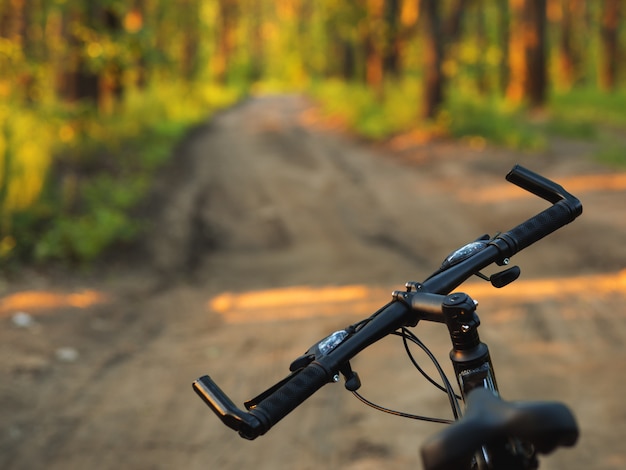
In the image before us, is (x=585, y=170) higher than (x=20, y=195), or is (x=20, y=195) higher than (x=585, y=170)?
(x=20, y=195)

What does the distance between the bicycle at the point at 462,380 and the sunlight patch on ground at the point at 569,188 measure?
31.8ft

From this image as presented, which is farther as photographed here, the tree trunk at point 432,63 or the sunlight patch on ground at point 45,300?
the tree trunk at point 432,63

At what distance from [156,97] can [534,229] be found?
20418mm

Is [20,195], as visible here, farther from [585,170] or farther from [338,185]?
[585,170]

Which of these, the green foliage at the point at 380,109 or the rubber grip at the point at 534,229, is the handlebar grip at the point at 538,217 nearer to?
the rubber grip at the point at 534,229

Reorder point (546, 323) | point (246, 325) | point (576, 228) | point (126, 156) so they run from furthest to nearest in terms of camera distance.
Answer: point (126, 156)
point (576, 228)
point (246, 325)
point (546, 323)

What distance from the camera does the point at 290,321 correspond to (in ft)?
23.0

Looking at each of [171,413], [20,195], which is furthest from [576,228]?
[20,195]

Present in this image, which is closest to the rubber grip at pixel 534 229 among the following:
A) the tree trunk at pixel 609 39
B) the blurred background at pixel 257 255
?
the blurred background at pixel 257 255

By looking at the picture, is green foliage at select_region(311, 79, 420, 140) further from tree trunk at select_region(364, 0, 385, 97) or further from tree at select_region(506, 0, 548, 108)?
tree at select_region(506, 0, 548, 108)

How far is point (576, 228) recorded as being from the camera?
9516mm

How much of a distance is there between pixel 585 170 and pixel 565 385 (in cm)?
797

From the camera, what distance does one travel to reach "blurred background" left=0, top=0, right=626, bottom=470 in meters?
5.01

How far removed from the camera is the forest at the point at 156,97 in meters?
9.07
